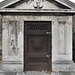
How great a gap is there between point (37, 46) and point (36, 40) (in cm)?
21

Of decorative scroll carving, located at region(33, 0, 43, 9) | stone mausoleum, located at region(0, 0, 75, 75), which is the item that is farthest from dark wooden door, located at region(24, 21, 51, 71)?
decorative scroll carving, located at region(33, 0, 43, 9)

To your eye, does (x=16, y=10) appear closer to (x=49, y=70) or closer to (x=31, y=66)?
(x=31, y=66)

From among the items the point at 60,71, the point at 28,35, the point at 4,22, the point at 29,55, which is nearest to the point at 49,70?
the point at 60,71

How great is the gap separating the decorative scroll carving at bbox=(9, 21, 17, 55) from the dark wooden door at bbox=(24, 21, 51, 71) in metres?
0.38

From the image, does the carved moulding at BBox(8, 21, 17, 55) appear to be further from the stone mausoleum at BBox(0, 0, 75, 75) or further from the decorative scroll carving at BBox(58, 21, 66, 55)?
the decorative scroll carving at BBox(58, 21, 66, 55)

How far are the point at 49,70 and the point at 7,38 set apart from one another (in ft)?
6.00

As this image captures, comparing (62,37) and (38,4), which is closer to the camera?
(38,4)

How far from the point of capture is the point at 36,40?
17.2ft

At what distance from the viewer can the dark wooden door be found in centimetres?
523

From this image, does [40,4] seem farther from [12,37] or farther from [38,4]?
[12,37]

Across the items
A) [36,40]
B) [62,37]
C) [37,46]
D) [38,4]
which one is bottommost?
[37,46]

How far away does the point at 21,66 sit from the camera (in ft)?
16.9

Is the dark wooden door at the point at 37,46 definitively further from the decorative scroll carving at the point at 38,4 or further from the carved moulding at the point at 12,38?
the decorative scroll carving at the point at 38,4

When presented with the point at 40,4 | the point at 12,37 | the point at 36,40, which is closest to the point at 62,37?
the point at 36,40
